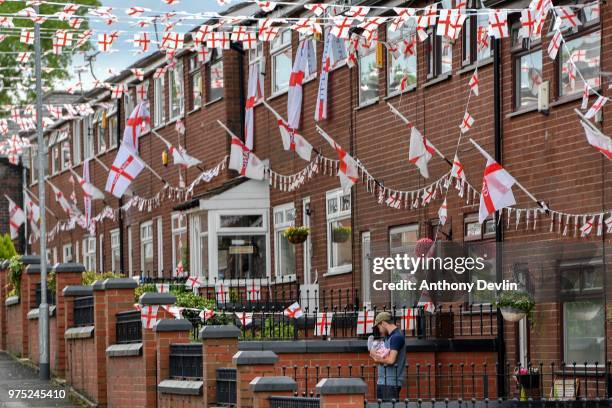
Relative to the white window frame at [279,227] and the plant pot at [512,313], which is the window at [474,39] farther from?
the white window frame at [279,227]

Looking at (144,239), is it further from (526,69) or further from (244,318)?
(526,69)

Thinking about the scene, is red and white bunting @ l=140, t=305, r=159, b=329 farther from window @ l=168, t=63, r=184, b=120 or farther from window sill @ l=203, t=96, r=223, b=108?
window @ l=168, t=63, r=184, b=120

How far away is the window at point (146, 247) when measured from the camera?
44781 millimetres

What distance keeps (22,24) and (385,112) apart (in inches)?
1496

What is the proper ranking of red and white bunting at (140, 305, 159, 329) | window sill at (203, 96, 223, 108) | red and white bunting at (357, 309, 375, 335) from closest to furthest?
red and white bunting at (140, 305, 159, 329)
red and white bunting at (357, 309, 375, 335)
window sill at (203, 96, 223, 108)

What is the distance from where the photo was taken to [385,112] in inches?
1176

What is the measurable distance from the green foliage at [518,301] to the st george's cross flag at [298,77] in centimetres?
840

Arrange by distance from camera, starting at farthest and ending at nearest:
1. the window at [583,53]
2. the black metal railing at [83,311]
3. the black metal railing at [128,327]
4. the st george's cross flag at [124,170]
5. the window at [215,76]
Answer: the window at [215,76]
the st george's cross flag at [124,170]
the black metal railing at [83,311]
the black metal railing at [128,327]
the window at [583,53]

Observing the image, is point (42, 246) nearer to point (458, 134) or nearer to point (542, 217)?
point (458, 134)

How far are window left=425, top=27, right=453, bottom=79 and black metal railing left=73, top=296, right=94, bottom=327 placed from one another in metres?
6.73

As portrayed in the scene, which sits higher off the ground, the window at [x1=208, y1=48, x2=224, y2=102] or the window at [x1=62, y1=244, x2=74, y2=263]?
the window at [x1=208, y1=48, x2=224, y2=102]

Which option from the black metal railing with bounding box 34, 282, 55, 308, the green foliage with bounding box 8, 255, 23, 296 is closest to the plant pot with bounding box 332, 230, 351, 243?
the black metal railing with bounding box 34, 282, 55, 308

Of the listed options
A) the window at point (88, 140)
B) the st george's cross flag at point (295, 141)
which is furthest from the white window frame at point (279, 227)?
the window at point (88, 140)

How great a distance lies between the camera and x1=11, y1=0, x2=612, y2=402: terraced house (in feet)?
76.1
